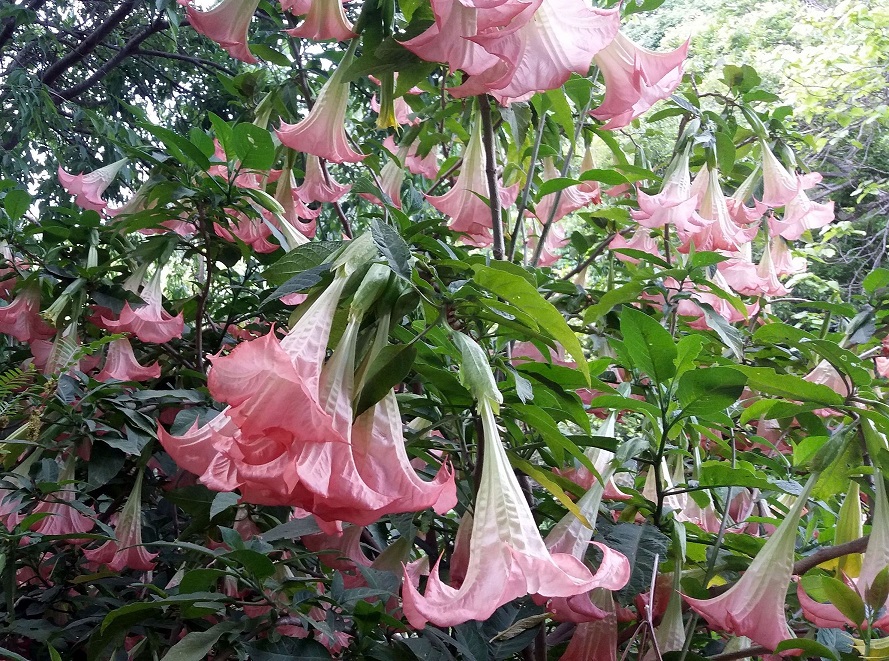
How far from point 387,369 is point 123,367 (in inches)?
33.9

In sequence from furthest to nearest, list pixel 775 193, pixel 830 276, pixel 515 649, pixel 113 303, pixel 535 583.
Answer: pixel 830 276 < pixel 775 193 < pixel 113 303 < pixel 515 649 < pixel 535 583

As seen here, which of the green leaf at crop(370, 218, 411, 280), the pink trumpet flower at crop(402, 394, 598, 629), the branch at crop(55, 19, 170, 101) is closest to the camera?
the pink trumpet flower at crop(402, 394, 598, 629)

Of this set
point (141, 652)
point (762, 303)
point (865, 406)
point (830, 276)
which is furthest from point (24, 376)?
point (830, 276)

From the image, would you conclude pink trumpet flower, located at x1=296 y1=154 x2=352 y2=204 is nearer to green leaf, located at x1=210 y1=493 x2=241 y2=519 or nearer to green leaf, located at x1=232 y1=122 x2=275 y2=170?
green leaf, located at x1=232 y1=122 x2=275 y2=170

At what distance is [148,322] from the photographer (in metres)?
1.21

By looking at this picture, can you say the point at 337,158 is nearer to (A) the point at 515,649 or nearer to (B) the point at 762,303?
(A) the point at 515,649

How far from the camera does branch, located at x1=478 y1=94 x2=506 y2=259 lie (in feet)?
2.84

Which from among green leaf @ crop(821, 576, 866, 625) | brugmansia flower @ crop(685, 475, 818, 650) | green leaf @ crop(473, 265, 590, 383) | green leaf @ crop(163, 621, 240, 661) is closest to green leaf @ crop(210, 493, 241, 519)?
green leaf @ crop(163, 621, 240, 661)

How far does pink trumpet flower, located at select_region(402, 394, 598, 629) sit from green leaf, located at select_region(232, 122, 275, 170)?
24.9 inches

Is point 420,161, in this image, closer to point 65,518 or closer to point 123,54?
point 65,518

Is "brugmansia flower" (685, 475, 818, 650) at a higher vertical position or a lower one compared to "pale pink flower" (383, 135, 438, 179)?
lower

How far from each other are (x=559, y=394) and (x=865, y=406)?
15.1 inches

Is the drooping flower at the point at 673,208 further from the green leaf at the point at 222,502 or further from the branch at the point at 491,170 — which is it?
the green leaf at the point at 222,502

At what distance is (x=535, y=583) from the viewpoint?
0.50 metres
